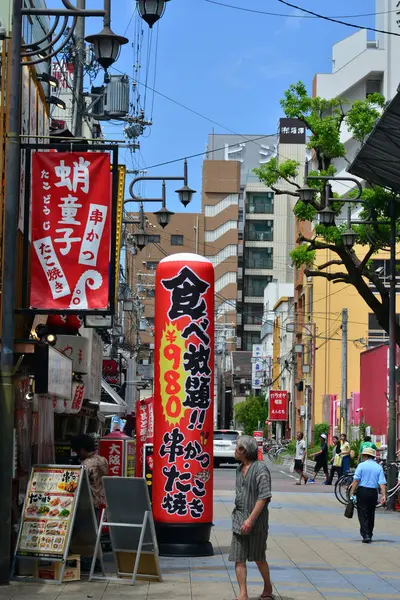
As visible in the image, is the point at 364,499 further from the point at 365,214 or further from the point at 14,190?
the point at 365,214

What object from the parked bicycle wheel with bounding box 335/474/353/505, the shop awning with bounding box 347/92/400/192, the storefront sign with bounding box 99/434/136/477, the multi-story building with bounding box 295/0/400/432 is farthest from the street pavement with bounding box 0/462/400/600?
the multi-story building with bounding box 295/0/400/432

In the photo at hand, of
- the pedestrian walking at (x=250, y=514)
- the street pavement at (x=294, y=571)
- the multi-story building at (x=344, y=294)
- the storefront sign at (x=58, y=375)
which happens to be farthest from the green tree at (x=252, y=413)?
the pedestrian walking at (x=250, y=514)

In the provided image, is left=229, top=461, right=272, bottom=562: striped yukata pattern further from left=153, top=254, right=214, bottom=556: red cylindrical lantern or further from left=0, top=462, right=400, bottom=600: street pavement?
left=153, top=254, right=214, bottom=556: red cylindrical lantern

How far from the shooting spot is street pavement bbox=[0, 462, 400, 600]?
40.2 feet

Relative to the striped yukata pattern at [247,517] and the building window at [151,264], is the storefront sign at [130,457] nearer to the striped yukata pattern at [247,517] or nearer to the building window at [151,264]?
the striped yukata pattern at [247,517]

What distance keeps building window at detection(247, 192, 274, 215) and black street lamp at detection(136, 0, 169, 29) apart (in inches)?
3997

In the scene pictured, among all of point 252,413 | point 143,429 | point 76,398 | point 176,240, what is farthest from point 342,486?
point 176,240

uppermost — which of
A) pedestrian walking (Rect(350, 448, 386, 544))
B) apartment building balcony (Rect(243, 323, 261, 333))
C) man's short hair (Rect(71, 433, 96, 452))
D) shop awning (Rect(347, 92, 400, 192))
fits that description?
apartment building balcony (Rect(243, 323, 261, 333))

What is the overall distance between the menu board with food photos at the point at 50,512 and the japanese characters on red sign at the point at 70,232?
2.05 meters

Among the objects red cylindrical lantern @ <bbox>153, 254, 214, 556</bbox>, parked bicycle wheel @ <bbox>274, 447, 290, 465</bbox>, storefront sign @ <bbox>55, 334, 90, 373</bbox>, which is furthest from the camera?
parked bicycle wheel @ <bbox>274, 447, 290, 465</bbox>

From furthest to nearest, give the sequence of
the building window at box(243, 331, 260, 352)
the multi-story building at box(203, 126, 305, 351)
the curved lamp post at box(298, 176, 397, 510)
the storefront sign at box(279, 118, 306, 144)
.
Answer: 1. the building window at box(243, 331, 260, 352)
2. the multi-story building at box(203, 126, 305, 351)
3. the storefront sign at box(279, 118, 306, 144)
4. the curved lamp post at box(298, 176, 397, 510)

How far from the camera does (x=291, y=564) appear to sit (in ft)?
50.3

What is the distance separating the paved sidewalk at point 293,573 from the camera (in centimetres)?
1224

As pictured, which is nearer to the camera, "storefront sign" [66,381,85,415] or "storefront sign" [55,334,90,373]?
"storefront sign" [66,381,85,415]
